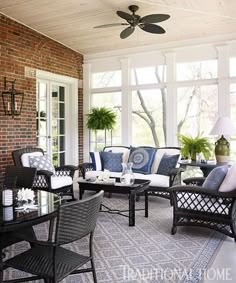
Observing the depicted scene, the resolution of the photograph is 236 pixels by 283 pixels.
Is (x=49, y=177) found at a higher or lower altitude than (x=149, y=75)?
lower

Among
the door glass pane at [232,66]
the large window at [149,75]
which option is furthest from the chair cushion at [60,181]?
the door glass pane at [232,66]

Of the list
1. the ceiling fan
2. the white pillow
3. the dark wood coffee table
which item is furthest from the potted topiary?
the white pillow

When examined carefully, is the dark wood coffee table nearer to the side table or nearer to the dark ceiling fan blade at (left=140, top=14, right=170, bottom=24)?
the side table

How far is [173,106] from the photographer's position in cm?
649

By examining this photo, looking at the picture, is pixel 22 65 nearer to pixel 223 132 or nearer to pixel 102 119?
pixel 102 119

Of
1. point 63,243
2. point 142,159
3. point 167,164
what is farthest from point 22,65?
point 63,243

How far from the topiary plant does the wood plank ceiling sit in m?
1.48

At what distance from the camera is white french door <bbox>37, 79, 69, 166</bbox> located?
6566 millimetres

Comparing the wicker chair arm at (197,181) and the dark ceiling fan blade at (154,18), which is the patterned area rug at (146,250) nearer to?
the wicker chair arm at (197,181)

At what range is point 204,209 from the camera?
3.55m

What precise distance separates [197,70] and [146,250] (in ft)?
14.2

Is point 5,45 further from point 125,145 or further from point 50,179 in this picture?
point 125,145

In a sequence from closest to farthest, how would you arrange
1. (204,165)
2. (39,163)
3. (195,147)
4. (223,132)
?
(223,132) → (204,165) → (39,163) → (195,147)

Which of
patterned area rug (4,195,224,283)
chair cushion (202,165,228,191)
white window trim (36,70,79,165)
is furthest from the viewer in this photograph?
white window trim (36,70,79,165)
